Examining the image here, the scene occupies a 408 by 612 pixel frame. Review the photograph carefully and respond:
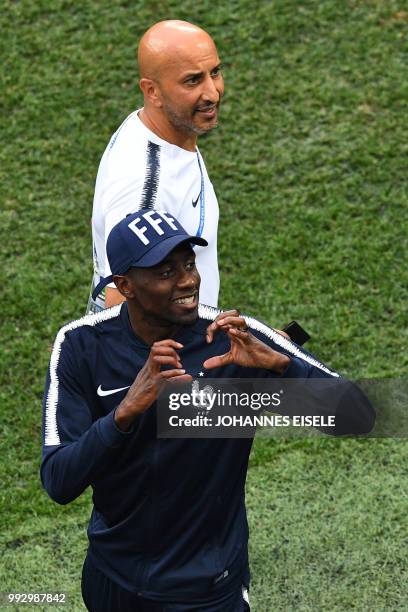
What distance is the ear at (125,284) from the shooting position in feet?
12.9

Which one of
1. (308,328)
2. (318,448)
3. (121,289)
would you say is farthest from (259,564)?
(121,289)

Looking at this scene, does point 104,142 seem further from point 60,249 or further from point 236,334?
point 236,334

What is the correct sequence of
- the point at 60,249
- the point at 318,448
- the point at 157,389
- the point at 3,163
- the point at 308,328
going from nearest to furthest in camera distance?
the point at 157,389 → the point at 318,448 → the point at 308,328 → the point at 60,249 → the point at 3,163

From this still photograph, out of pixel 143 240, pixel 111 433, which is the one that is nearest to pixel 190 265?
pixel 143 240

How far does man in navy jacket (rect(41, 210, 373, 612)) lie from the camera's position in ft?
12.5

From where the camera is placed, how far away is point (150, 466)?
13.0 ft

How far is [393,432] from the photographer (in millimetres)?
6582

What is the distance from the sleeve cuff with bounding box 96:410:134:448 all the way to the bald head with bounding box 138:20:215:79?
1951mm

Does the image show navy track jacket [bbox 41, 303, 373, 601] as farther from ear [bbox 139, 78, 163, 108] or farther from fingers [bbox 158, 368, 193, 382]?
ear [bbox 139, 78, 163, 108]

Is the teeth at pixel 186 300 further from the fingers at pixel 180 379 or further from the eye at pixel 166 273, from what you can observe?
the fingers at pixel 180 379

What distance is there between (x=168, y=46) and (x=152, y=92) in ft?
0.65

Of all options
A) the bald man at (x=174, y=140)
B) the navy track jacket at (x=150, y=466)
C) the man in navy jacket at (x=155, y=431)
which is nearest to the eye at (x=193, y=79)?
the bald man at (x=174, y=140)

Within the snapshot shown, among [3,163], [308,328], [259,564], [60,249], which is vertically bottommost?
[259,564]

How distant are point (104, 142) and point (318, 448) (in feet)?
8.87
